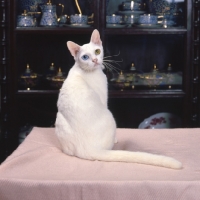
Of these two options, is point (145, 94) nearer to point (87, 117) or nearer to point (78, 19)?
point (78, 19)

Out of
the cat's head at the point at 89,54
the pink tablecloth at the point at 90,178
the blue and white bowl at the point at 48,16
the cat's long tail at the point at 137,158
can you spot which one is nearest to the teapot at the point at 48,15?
the blue and white bowl at the point at 48,16

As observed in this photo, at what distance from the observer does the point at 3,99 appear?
8.55 feet

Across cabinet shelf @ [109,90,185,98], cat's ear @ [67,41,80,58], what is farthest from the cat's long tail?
cabinet shelf @ [109,90,185,98]

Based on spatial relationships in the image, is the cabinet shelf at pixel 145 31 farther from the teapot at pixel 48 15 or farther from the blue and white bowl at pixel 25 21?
the blue and white bowl at pixel 25 21

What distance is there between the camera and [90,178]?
114 centimetres

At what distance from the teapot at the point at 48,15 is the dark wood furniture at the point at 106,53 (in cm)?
6

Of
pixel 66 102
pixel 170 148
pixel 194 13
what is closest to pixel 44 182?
pixel 66 102

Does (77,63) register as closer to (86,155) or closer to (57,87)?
(86,155)

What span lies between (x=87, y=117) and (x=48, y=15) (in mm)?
1437

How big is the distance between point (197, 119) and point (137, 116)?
39 centimetres

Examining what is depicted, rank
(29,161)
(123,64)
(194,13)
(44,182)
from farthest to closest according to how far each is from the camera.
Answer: (123,64), (194,13), (29,161), (44,182)

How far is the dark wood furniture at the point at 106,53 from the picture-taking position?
259cm

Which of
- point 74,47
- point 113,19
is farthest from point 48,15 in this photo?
point 74,47

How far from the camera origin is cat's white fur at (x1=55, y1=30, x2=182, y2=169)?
1.30 meters
